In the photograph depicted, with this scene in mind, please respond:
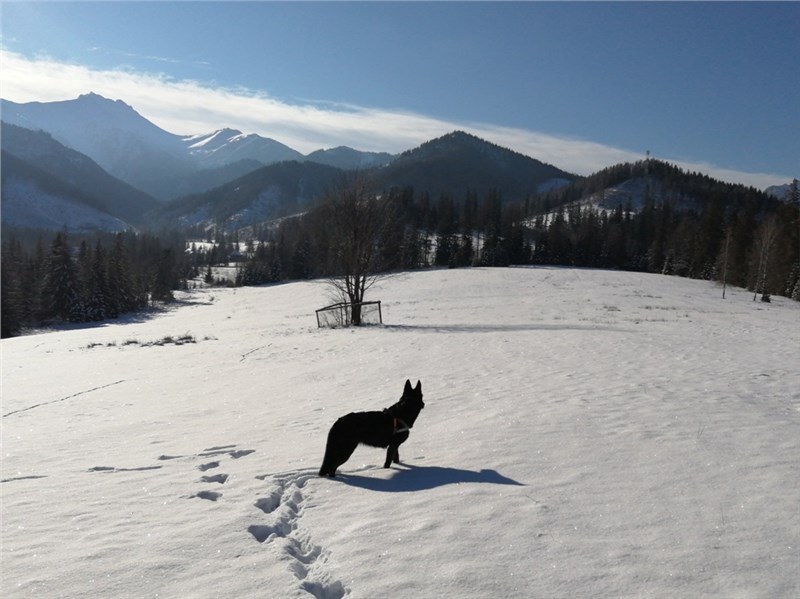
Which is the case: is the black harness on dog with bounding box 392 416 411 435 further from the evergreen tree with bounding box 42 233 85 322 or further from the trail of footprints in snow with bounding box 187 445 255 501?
the evergreen tree with bounding box 42 233 85 322

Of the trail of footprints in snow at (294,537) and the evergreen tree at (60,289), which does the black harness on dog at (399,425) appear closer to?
the trail of footprints in snow at (294,537)

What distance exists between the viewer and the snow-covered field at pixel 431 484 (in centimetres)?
396

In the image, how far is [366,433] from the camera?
254 inches

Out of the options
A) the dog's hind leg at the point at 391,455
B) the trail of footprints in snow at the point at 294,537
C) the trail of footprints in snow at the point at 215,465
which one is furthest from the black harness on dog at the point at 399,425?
the trail of footprints in snow at the point at 215,465

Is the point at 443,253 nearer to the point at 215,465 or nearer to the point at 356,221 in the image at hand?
the point at 356,221

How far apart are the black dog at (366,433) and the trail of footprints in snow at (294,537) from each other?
1.50 feet

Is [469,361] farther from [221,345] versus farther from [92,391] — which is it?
[221,345]

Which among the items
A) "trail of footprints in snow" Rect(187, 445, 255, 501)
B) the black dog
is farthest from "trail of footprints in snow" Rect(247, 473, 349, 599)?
"trail of footprints in snow" Rect(187, 445, 255, 501)

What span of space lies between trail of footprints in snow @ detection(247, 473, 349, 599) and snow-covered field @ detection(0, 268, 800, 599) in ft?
0.08

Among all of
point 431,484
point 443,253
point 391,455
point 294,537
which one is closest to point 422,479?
point 431,484

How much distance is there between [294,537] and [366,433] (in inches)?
74.0

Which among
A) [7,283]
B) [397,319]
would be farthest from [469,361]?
[7,283]

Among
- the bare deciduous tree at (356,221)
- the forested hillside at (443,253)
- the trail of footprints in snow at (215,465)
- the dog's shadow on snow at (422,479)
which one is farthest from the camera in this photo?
the forested hillside at (443,253)

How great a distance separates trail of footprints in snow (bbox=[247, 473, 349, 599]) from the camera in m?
3.91
